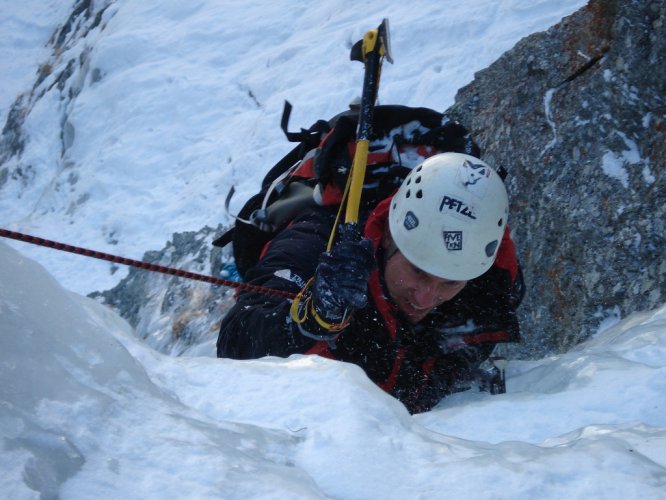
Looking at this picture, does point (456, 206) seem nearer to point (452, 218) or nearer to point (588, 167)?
point (452, 218)

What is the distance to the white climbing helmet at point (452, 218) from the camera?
2.99m

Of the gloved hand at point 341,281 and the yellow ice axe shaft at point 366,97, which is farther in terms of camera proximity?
the yellow ice axe shaft at point 366,97

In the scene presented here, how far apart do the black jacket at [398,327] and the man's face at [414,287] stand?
0.20ft

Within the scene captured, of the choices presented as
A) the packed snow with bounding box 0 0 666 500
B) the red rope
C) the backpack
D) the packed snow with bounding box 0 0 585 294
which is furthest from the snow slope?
the packed snow with bounding box 0 0 585 294

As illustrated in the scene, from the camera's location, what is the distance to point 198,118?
12.2 m

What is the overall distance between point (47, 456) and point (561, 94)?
4604 millimetres

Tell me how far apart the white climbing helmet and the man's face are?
0.07 meters

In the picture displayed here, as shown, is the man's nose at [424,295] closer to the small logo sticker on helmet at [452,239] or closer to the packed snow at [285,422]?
the small logo sticker on helmet at [452,239]

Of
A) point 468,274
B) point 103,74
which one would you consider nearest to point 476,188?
point 468,274

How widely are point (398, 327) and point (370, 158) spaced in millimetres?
1050

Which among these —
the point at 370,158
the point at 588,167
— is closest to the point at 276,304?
the point at 370,158

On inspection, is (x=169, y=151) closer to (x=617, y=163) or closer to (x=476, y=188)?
(x=617, y=163)

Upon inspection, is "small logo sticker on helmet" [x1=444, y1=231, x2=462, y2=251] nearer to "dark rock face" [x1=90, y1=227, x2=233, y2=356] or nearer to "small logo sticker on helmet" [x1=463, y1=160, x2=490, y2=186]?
"small logo sticker on helmet" [x1=463, y1=160, x2=490, y2=186]

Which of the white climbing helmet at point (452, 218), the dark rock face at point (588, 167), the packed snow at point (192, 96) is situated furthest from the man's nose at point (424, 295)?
the packed snow at point (192, 96)
